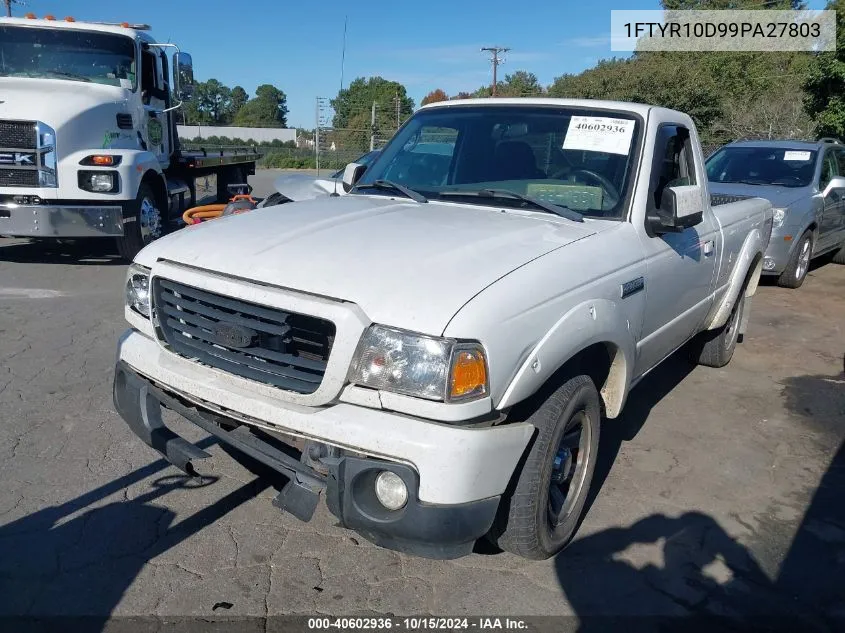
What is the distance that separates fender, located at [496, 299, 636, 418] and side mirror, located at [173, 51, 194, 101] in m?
8.54

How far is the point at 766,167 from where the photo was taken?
9.55 meters

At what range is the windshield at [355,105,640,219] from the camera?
389 centimetres

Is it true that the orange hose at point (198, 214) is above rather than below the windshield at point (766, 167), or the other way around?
below

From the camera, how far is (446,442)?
2471mm

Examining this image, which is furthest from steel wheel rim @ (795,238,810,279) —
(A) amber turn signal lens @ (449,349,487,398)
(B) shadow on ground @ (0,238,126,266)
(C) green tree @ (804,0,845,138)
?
(C) green tree @ (804,0,845,138)

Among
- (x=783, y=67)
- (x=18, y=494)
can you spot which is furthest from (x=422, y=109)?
(x=783, y=67)

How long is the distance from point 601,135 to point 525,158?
43 cm

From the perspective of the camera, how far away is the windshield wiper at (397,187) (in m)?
3.97

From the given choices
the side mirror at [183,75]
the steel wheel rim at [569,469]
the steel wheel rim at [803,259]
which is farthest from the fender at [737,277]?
the side mirror at [183,75]

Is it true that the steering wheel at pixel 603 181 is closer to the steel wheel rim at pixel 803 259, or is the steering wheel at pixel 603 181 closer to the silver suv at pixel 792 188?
the silver suv at pixel 792 188

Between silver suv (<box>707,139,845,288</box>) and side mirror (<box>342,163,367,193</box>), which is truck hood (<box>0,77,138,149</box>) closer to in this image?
side mirror (<box>342,163,367,193</box>)

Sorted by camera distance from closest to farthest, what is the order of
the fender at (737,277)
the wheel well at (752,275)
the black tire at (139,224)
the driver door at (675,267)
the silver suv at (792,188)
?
the driver door at (675,267) → the fender at (737,277) → the wheel well at (752,275) → the black tire at (139,224) → the silver suv at (792,188)

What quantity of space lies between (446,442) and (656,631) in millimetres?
1169

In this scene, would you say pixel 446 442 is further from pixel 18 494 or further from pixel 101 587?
pixel 18 494
